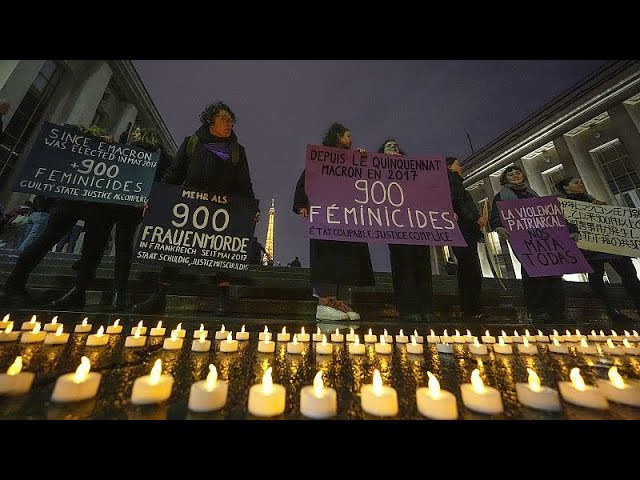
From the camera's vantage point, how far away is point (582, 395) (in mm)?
1214

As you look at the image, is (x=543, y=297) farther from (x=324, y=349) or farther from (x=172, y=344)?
(x=172, y=344)

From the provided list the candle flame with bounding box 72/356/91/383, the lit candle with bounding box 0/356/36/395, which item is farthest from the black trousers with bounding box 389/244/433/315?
the lit candle with bounding box 0/356/36/395

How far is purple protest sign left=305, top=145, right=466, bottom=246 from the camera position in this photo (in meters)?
3.83

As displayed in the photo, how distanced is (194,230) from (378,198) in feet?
8.99

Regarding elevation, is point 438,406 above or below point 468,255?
below

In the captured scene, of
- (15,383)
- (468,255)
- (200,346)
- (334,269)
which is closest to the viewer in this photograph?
(15,383)

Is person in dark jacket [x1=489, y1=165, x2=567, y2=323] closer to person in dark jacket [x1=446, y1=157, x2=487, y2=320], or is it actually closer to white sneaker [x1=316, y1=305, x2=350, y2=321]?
person in dark jacket [x1=446, y1=157, x2=487, y2=320]

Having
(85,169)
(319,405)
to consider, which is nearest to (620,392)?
(319,405)

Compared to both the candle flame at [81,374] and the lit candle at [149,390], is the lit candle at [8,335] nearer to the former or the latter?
the candle flame at [81,374]

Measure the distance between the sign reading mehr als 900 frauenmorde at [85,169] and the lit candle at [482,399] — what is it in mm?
4546
